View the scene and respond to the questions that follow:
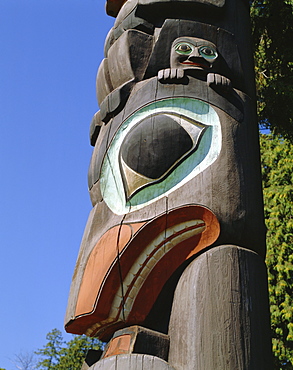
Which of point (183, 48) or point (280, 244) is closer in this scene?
point (183, 48)

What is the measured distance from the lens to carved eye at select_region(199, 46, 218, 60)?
402 cm

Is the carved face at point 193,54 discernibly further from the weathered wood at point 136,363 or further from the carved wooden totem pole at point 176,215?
the weathered wood at point 136,363

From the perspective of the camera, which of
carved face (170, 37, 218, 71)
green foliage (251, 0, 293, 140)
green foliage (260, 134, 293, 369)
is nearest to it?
carved face (170, 37, 218, 71)

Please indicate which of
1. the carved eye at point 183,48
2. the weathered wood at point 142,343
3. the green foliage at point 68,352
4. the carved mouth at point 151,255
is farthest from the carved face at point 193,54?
the green foliage at point 68,352

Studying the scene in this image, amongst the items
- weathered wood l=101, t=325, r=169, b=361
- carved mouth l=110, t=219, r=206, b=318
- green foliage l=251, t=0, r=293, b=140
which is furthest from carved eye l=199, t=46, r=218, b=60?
green foliage l=251, t=0, r=293, b=140

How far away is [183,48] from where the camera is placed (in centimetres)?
407

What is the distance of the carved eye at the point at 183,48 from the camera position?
159 inches

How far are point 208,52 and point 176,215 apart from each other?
4.60ft

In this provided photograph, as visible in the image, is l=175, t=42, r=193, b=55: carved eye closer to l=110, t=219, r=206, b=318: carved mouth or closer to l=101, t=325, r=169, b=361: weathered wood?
l=110, t=219, r=206, b=318: carved mouth

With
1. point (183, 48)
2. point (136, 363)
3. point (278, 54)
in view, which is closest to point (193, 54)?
point (183, 48)

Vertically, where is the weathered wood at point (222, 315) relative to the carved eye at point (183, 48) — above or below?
below

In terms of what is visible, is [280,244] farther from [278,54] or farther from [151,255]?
[151,255]

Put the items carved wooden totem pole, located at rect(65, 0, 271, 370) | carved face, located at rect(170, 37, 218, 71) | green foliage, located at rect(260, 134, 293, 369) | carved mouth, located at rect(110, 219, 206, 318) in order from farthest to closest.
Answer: green foliage, located at rect(260, 134, 293, 369)
carved face, located at rect(170, 37, 218, 71)
carved mouth, located at rect(110, 219, 206, 318)
carved wooden totem pole, located at rect(65, 0, 271, 370)

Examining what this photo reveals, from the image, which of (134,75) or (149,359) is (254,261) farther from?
(134,75)
